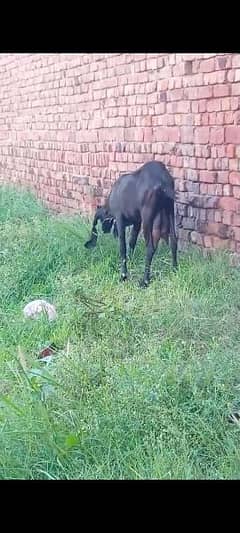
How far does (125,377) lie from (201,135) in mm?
2952

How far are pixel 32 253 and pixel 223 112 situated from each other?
2.13 meters

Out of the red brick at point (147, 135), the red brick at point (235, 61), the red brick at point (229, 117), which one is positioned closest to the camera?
the red brick at point (235, 61)

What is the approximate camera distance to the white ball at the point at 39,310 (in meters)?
5.39

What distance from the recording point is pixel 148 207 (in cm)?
618

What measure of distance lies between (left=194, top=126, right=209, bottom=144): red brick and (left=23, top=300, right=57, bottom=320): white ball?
72.9 inches

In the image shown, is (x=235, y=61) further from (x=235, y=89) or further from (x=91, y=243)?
(x=91, y=243)

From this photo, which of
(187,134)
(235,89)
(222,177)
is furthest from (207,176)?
(235,89)

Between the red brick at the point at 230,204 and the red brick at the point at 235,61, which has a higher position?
the red brick at the point at 235,61

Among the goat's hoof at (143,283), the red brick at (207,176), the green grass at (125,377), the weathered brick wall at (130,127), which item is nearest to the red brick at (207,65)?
the weathered brick wall at (130,127)

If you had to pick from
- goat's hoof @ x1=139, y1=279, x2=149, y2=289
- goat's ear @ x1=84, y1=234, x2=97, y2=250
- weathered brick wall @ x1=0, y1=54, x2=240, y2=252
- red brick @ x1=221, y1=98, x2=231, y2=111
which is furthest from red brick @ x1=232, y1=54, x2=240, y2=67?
goat's ear @ x1=84, y1=234, x2=97, y2=250

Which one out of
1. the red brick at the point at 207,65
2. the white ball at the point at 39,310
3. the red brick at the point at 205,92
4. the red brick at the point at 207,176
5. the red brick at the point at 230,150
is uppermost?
the red brick at the point at 207,65

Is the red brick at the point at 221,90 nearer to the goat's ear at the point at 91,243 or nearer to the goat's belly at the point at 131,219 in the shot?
the goat's belly at the point at 131,219

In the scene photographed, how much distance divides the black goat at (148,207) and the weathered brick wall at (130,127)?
0.35 metres

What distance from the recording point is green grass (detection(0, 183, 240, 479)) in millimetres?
3363
